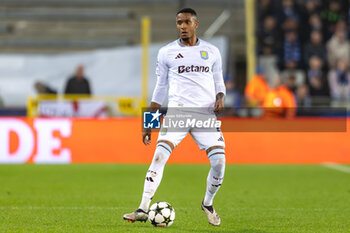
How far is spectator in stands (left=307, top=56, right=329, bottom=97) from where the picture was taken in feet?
60.8

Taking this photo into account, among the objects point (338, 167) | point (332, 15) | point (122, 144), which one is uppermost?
point (332, 15)

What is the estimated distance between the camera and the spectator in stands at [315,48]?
1986 cm

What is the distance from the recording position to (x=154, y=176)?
21.4 feet

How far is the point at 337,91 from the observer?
19.0m

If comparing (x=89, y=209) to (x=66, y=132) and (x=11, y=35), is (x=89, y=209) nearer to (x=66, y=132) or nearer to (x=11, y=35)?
(x=66, y=132)

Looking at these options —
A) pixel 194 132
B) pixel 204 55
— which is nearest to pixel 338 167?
pixel 194 132

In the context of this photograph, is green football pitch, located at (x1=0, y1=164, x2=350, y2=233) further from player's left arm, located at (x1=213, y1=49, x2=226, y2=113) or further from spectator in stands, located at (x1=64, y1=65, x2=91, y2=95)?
spectator in stands, located at (x1=64, y1=65, x2=91, y2=95)

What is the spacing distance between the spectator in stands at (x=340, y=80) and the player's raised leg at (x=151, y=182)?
13057 millimetres

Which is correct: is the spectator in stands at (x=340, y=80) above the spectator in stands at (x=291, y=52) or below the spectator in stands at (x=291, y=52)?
below

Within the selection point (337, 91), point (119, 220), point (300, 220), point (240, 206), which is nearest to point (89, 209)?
point (119, 220)

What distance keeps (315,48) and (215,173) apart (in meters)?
13.9

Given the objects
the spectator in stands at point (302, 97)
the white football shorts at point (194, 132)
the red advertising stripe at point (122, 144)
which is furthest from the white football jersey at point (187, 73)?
the spectator in stands at point (302, 97)

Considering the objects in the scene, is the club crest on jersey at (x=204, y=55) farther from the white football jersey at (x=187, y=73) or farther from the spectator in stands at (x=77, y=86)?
the spectator in stands at (x=77, y=86)

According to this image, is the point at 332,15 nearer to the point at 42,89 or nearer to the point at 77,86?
the point at 77,86
